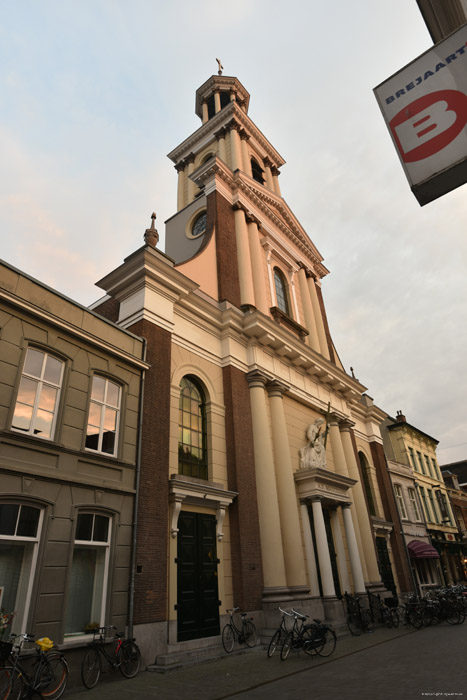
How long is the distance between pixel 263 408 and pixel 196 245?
32.9 ft

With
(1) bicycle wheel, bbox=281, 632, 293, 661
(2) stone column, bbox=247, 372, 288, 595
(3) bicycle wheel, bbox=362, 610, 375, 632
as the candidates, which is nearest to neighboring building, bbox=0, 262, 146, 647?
(1) bicycle wheel, bbox=281, 632, 293, 661

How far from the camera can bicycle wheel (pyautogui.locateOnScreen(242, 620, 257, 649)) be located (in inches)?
495

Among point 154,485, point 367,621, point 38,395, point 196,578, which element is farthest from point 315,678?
point 367,621

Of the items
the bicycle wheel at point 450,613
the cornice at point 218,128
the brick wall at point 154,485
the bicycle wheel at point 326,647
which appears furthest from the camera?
the cornice at point 218,128

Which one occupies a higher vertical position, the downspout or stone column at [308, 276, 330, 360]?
stone column at [308, 276, 330, 360]

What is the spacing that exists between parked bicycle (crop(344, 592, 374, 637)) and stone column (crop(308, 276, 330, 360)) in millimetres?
12518

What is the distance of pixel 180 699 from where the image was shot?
24.3 feet

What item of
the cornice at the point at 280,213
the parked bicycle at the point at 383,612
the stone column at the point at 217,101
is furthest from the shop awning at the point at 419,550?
the stone column at the point at 217,101

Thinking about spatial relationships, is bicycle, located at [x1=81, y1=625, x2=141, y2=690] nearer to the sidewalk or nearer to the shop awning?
the sidewalk

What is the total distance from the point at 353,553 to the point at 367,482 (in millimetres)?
7993

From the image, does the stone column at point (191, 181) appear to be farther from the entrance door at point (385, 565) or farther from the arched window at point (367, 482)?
the entrance door at point (385, 565)

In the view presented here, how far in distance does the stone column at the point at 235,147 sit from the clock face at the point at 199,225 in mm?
4781

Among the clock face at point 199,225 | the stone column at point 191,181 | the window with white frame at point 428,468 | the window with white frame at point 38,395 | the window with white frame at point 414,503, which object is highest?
the stone column at point 191,181

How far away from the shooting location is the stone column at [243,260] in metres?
19.9
